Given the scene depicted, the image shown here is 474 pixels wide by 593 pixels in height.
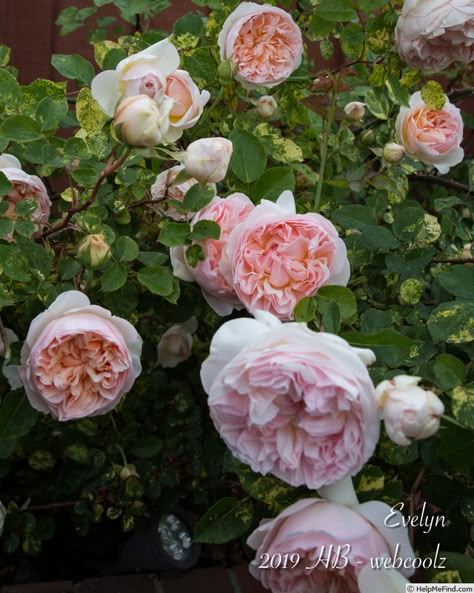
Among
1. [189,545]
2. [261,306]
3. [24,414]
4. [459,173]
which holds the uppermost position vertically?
[261,306]

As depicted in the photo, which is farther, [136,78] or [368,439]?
[136,78]

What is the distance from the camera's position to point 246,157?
40.9 inches

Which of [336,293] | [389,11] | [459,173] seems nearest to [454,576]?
[336,293]

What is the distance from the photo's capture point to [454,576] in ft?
2.54

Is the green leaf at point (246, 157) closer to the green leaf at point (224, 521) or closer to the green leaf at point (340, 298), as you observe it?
the green leaf at point (340, 298)

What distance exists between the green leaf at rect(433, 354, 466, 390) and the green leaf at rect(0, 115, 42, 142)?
571 mm

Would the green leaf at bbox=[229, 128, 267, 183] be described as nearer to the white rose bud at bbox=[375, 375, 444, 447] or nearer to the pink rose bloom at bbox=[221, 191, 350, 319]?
the pink rose bloom at bbox=[221, 191, 350, 319]

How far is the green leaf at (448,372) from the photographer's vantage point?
2.71 feet

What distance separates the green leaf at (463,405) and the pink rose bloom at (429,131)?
2.06ft

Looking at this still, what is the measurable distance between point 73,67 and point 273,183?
381 millimetres

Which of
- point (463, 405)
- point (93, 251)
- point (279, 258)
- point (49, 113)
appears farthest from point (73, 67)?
point (463, 405)

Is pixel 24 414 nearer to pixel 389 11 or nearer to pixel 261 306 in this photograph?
pixel 261 306

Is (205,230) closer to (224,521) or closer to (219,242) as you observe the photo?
(219,242)

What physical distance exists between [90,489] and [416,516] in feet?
2.23
